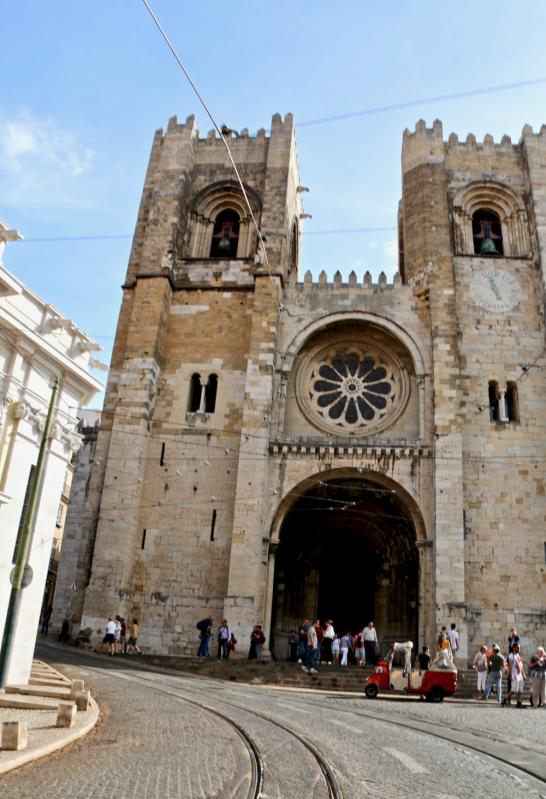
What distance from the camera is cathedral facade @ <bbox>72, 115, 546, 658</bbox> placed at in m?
17.4

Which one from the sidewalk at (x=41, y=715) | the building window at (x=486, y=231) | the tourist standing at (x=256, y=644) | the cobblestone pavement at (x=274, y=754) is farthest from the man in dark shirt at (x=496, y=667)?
the building window at (x=486, y=231)

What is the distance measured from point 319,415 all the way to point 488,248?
7653 mm

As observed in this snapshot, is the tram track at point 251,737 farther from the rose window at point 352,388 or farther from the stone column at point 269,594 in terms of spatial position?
the rose window at point 352,388

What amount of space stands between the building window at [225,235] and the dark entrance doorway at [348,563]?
8.61 metres

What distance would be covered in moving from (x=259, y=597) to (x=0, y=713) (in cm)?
1081

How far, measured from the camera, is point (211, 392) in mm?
20391

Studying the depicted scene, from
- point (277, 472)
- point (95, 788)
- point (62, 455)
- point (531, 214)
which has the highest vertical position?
point (531, 214)

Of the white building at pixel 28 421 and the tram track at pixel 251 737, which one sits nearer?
the tram track at pixel 251 737

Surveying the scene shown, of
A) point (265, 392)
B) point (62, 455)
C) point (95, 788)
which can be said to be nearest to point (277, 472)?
point (265, 392)

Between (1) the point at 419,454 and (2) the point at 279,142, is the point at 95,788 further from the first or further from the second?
(2) the point at 279,142

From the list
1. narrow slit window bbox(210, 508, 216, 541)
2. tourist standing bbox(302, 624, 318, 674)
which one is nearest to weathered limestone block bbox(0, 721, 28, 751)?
tourist standing bbox(302, 624, 318, 674)

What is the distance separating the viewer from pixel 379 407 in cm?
2014

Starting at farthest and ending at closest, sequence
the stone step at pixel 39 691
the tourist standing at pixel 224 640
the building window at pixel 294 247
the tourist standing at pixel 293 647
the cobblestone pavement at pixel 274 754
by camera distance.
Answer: the building window at pixel 294 247
the tourist standing at pixel 293 647
the tourist standing at pixel 224 640
the stone step at pixel 39 691
the cobblestone pavement at pixel 274 754

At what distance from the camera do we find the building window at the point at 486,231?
21.7 meters
